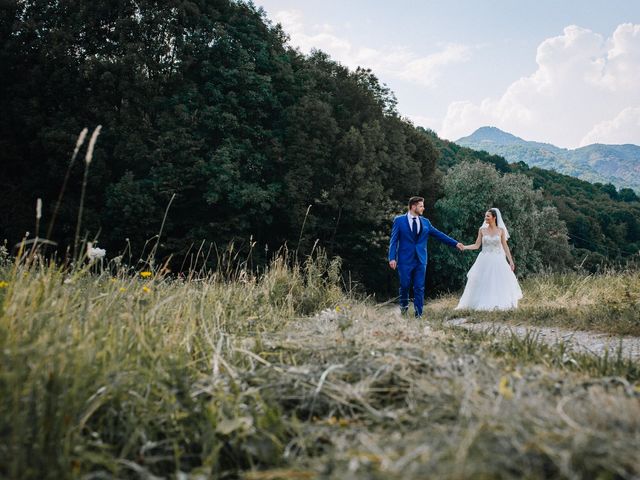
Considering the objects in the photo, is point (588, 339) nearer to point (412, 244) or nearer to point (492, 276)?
point (412, 244)

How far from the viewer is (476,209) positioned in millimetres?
28438

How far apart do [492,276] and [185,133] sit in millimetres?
13726

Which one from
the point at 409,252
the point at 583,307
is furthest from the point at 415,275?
the point at 583,307

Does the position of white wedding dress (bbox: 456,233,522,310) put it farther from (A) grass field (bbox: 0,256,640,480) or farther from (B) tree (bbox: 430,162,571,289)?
(B) tree (bbox: 430,162,571,289)

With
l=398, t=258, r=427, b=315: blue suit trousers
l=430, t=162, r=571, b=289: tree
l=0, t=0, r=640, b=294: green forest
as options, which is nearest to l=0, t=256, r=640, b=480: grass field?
l=398, t=258, r=427, b=315: blue suit trousers

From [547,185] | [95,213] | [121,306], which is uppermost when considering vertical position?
[547,185]

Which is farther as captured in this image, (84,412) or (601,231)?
(601,231)

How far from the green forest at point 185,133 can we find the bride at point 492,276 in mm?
8214

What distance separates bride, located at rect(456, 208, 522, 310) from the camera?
11.2 metres

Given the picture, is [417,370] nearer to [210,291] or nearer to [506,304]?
[210,291]

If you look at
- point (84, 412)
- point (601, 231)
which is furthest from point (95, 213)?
point (601, 231)

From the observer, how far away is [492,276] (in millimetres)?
11297

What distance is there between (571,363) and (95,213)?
19013mm

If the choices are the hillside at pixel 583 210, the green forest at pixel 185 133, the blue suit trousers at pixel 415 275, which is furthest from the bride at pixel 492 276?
the hillside at pixel 583 210
